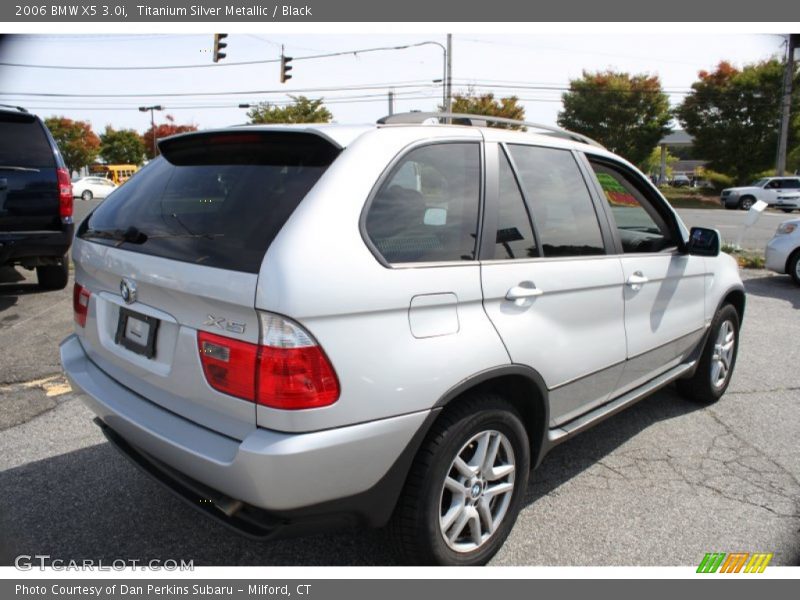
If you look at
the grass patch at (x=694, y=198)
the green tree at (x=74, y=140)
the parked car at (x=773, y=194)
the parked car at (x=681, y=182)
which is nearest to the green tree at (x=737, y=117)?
the grass patch at (x=694, y=198)

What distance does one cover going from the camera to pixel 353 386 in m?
1.93

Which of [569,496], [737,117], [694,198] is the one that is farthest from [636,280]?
[737,117]

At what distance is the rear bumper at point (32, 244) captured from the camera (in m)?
6.29

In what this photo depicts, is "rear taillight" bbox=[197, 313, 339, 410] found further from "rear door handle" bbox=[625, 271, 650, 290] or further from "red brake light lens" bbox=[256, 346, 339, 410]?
"rear door handle" bbox=[625, 271, 650, 290]

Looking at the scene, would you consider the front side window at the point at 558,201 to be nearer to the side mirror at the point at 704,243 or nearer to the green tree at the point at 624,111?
the side mirror at the point at 704,243

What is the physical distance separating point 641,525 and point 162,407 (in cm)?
225

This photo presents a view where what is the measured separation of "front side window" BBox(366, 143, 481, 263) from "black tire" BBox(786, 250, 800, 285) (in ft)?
28.6

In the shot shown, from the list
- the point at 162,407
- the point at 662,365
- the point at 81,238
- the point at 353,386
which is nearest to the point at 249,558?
the point at 162,407

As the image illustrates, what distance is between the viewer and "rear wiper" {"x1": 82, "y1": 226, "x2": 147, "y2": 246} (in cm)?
243

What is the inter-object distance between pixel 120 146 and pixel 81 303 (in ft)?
237

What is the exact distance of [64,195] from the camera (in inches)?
263

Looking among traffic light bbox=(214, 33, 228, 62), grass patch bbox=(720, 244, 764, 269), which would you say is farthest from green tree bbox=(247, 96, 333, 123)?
grass patch bbox=(720, 244, 764, 269)

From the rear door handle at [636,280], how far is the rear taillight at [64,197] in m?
6.08

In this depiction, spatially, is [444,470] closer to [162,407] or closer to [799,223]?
[162,407]
